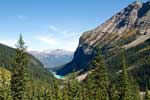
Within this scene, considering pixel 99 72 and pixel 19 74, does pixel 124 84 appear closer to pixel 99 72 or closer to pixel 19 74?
pixel 99 72

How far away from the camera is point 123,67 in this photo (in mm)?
61031

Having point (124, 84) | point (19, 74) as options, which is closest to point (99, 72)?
point (124, 84)

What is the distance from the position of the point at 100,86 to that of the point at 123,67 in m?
5.69

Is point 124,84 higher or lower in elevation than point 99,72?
lower

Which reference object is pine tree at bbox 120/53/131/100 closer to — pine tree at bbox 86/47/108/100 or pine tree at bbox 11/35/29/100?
pine tree at bbox 86/47/108/100

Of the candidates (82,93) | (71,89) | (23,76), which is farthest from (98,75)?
(82,93)

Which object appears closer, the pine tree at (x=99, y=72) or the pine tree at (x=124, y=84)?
the pine tree at (x=124, y=84)

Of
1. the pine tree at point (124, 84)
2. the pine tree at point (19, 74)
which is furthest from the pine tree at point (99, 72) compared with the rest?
the pine tree at point (19, 74)

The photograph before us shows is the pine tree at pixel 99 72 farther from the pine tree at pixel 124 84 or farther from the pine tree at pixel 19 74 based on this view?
the pine tree at pixel 19 74

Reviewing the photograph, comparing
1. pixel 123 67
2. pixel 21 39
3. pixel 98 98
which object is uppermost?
pixel 21 39

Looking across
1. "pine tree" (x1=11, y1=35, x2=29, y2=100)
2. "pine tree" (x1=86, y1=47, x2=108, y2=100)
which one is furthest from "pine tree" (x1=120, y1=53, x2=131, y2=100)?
"pine tree" (x1=11, y1=35, x2=29, y2=100)

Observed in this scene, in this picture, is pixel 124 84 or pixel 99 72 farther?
pixel 99 72

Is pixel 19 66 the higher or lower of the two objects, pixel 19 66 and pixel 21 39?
the lower

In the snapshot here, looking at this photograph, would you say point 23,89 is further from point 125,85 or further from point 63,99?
point 63,99
